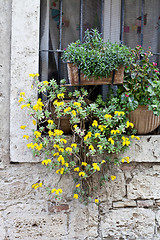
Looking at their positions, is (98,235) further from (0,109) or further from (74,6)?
(74,6)

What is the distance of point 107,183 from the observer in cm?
252

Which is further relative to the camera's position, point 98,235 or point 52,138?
point 98,235

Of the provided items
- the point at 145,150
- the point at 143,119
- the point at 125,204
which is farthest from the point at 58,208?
the point at 143,119

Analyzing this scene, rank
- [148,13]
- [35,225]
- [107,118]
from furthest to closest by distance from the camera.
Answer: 1. [148,13]
2. [35,225]
3. [107,118]

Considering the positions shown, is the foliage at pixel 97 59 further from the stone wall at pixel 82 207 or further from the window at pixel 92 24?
the stone wall at pixel 82 207

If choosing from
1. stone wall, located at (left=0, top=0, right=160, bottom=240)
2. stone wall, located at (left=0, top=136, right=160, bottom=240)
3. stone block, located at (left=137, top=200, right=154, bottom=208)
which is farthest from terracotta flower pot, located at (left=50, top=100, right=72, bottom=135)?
stone block, located at (left=137, top=200, right=154, bottom=208)

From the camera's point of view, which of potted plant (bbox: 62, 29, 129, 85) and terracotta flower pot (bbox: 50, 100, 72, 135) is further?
terracotta flower pot (bbox: 50, 100, 72, 135)

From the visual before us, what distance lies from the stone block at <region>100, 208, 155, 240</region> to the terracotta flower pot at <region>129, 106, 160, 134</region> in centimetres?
79

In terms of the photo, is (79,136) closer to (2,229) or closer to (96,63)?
(96,63)

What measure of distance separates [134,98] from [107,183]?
85 centimetres

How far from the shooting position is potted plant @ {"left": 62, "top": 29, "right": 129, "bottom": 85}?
7.34ft

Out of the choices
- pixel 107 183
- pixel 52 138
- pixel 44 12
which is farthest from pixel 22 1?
pixel 107 183

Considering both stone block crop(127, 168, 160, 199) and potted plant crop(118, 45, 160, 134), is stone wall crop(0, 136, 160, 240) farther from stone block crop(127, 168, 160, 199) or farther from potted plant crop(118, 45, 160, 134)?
potted plant crop(118, 45, 160, 134)

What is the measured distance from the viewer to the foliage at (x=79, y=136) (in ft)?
7.27
